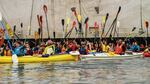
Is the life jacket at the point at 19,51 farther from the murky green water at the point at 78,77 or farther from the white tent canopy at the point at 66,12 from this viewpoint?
the white tent canopy at the point at 66,12

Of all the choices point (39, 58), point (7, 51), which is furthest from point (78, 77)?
point (7, 51)

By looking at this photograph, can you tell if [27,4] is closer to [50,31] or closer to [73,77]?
[50,31]

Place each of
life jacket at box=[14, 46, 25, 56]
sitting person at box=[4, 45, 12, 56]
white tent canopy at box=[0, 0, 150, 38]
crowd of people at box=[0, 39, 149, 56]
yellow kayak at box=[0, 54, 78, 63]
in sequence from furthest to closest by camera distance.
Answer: white tent canopy at box=[0, 0, 150, 38] < sitting person at box=[4, 45, 12, 56] < crowd of people at box=[0, 39, 149, 56] < life jacket at box=[14, 46, 25, 56] < yellow kayak at box=[0, 54, 78, 63]

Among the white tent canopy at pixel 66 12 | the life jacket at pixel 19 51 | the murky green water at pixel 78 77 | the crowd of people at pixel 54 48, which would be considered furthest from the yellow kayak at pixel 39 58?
the white tent canopy at pixel 66 12

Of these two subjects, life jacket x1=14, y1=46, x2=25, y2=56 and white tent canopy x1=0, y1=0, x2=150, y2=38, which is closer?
life jacket x1=14, y1=46, x2=25, y2=56

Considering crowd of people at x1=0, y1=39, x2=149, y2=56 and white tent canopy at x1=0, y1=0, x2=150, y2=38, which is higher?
white tent canopy at x1=0, y1=0, x2=150, y2=38

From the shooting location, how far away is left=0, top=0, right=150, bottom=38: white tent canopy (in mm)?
50188

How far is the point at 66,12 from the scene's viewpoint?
51.7 meters

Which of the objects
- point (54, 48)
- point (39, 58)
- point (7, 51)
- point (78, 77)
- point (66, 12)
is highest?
point (66, 12)

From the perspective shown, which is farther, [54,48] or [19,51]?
[54,48]

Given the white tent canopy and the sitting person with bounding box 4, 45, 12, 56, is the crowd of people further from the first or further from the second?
the white tent canopy

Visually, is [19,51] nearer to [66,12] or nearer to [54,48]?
[54,48]

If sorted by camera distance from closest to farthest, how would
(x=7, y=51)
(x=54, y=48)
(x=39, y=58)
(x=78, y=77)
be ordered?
(x=78, y=77), (x=39, y=58), (x=7, y=51), (x=54, y=48)

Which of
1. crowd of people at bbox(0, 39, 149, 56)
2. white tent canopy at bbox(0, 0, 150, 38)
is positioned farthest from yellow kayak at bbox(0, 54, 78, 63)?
white tent canopy at bbox(0, 0, 150, 38)
